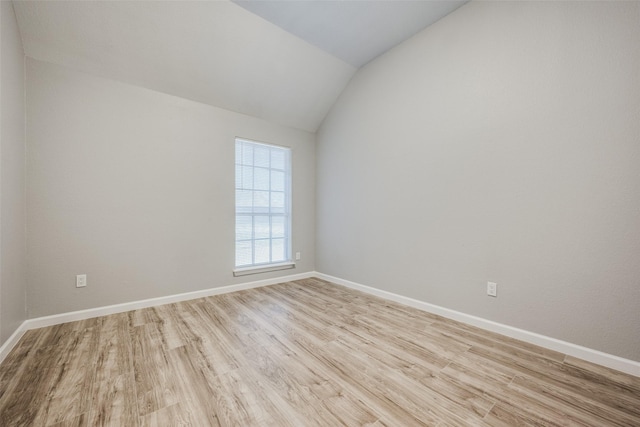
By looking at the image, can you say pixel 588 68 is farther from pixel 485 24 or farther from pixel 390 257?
pixel 390 257

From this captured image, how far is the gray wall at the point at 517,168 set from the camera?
169 cm

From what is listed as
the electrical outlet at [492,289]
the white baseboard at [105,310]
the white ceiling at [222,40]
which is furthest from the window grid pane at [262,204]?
the electrical outlet at [492,289]

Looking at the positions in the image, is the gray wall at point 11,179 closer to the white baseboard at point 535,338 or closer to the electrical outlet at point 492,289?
the white baseboard at point 535,338

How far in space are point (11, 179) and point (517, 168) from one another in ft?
13.0

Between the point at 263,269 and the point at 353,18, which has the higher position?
the point at 353,18

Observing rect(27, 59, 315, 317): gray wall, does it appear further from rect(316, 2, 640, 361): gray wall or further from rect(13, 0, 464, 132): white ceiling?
rect(316, 2, 640, 361): gray wall

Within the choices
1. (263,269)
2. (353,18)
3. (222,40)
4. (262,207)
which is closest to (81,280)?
(263,269)

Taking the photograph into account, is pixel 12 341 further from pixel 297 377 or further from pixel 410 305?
pixel 410 305

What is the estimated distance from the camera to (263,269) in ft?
11.9

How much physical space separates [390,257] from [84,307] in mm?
3202

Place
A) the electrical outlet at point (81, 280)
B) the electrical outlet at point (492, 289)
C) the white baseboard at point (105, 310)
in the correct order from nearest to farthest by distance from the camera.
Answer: the white baseboard at point (105, 310), the electrical outlet at point (492, 289), the electrical outlet at point (81, 280)

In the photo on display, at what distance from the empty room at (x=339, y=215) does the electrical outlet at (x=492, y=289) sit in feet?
0.10

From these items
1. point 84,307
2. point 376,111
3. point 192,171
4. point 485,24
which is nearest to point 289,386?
point 84,307

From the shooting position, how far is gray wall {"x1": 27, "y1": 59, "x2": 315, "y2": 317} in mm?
2287
